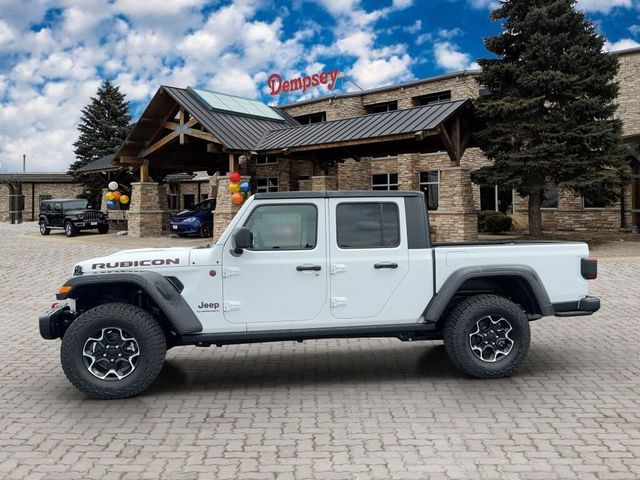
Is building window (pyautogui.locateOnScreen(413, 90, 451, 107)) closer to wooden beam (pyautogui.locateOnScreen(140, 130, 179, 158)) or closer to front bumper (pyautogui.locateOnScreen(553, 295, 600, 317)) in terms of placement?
wooden beam (pyautogui.locateOnScreen(140, 130, 179, 158))

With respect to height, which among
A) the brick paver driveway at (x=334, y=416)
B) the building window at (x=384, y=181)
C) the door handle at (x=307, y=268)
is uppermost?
the building window at (x=384, y=181)

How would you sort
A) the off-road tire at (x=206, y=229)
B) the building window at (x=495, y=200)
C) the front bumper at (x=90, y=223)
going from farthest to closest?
the building window at (x=495, y=200) → the front bumper at (x=90, y=223) → the off-road tire at (x=206, y=229)

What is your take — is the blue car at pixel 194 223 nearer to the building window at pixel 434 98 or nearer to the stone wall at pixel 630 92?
the building window at pixel 434 98

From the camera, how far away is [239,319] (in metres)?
5.81

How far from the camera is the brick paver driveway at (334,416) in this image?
4.13 metres

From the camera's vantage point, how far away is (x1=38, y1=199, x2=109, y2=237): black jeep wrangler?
31.3m

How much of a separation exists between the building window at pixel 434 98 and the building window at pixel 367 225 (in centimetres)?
2959

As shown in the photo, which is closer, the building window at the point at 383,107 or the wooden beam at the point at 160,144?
the wooden beam at the point at 160,144

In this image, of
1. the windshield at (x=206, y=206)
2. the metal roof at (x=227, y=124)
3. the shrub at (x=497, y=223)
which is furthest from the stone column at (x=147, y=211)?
the shrub at (x=497, y=223)

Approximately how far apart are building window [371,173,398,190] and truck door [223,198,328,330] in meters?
29.4

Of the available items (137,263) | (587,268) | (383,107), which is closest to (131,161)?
(383,107)

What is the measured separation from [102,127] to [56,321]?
46.1 meters

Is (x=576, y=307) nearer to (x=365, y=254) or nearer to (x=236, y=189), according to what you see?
(x=365, y=254)

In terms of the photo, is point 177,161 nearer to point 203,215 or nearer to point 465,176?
point 203,215
